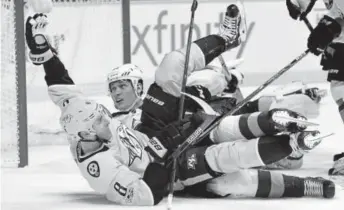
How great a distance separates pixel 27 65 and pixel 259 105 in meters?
1.23

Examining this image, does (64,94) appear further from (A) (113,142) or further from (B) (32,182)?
(B) (32,182)

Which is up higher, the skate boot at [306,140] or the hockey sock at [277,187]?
the skate boot at [306,140]

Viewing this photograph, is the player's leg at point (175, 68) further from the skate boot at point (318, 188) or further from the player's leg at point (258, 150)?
the skate boot at point (318, 188)

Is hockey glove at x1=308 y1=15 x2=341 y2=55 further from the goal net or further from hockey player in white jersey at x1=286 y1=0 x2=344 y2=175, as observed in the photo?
the goal net

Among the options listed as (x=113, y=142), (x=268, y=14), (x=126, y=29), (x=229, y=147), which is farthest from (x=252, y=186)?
(x=268, y=14)

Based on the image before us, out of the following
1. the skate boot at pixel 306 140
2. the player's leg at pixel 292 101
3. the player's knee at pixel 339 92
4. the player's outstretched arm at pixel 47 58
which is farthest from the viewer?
the player's leg at pixel 292 101

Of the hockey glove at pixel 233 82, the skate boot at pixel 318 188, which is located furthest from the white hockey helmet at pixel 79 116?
the hockey glove at pixel 233 82

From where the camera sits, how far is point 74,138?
3.58 metres

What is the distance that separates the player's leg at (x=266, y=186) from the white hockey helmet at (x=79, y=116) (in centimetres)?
48

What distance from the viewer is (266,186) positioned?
364cm

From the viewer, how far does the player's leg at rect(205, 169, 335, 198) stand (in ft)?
11.9

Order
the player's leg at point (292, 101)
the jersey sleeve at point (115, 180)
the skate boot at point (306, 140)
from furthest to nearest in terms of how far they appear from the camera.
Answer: the player's leg at point (292, 101), the jersey sleeve at point (115, 180), the skate boot at point (306, 140)

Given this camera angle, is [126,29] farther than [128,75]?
Yes

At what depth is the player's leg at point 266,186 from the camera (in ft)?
11.9
